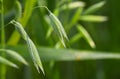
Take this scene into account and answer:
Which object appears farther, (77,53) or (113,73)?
(113,73)

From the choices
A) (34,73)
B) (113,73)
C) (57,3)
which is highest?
(57,3)

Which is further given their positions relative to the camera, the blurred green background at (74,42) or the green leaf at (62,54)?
the blurred green background at (74,42)

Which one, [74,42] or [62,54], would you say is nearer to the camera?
[62,54]

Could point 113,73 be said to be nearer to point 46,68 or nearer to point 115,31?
point 115,31

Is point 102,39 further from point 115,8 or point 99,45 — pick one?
point 115,8

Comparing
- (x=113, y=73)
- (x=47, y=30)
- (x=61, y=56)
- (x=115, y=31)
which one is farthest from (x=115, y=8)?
(x=61, y=56)

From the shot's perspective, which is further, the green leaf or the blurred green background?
the blurred green background

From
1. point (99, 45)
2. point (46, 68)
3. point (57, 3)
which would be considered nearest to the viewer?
point (57, 3)

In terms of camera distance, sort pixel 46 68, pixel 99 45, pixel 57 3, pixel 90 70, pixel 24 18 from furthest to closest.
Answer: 1. pixel 99 45
2. pixel 90 70
3. pixel 46 68
4. pixel 57 3
5. pixel 24 18

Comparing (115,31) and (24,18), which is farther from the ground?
(24,18)

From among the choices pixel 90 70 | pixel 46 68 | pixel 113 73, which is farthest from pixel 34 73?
pixel 113 73
